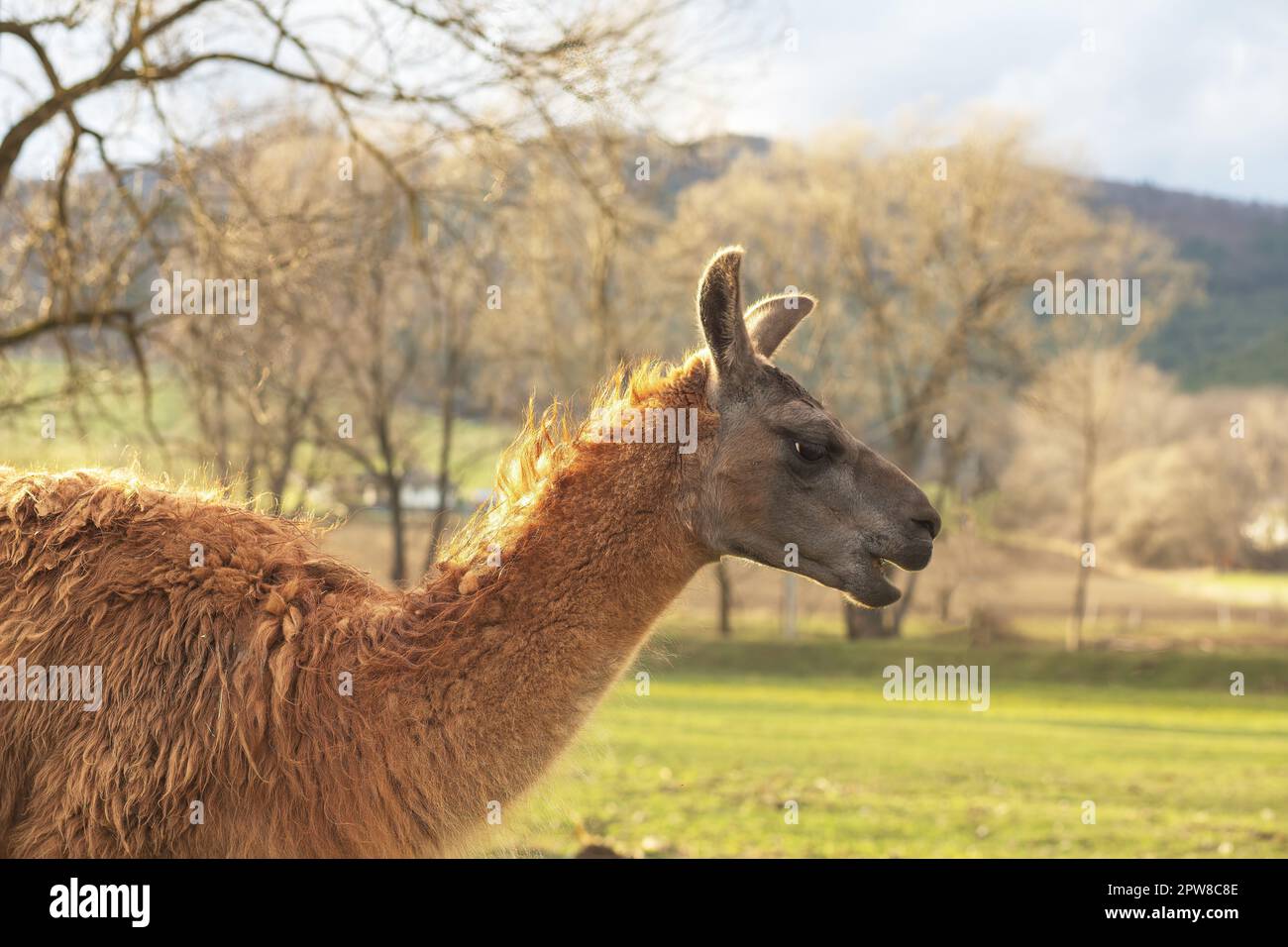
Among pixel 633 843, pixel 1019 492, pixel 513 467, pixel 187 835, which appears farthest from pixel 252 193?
pixel 1019 492

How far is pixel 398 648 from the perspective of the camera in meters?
4.25

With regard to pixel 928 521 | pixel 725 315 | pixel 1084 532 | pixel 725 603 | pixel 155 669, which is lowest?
pixel 725 603

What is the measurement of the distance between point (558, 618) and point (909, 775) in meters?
11.6

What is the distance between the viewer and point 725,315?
4609mm

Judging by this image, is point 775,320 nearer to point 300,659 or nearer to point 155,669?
point 300,659

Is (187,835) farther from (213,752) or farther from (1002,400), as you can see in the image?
(1002,400)

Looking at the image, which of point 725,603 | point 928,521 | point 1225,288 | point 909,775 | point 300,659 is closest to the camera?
point 300,659

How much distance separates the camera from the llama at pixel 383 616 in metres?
4.09

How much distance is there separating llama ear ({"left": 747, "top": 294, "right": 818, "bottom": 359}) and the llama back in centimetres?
193

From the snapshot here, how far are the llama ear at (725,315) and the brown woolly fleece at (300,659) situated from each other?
260mm

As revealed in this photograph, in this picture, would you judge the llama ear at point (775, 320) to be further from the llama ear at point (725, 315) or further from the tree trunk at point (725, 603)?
the tree trunk at point (725, 603)

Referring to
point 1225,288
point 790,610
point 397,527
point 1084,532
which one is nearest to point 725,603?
point 790,610

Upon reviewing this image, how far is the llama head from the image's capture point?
4.53 meters

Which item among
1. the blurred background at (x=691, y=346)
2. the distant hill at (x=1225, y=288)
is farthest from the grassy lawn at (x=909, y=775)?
the distant hill at (x=1225, y=288)
